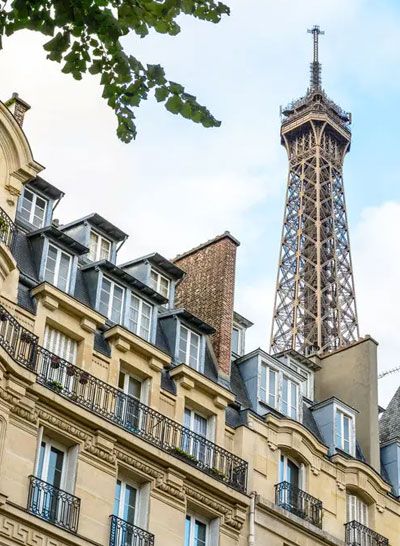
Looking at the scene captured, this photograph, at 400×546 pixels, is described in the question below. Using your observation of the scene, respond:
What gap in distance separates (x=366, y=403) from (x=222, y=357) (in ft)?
14.9

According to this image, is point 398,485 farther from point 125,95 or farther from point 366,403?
point 125,95

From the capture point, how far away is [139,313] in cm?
2631

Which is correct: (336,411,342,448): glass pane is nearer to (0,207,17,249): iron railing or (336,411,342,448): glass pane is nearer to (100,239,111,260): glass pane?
(100,239,111,260): glass pane

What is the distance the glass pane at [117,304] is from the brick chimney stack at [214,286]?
9.95ft

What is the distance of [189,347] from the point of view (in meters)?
27.2

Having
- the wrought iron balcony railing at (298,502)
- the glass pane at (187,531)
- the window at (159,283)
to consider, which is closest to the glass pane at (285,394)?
the wrought iron balcony railing at (298,502)

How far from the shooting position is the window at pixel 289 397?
93.8 ft

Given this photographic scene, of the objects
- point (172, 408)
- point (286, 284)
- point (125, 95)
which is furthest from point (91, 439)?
point (286, 284)

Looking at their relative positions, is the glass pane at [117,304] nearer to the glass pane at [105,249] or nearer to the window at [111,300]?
the window at [111,300]

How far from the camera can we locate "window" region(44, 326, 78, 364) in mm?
24109

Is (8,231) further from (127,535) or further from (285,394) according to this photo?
(285,394)

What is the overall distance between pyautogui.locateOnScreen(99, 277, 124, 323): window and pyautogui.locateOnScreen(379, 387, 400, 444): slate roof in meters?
Answer: 9.01

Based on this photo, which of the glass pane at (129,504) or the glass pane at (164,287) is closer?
the glass pane at (129,504)

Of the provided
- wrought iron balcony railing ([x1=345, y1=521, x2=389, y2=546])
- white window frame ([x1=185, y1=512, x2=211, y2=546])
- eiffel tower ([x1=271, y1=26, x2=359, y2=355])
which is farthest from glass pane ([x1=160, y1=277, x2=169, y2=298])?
eiffel tower ([x1=271, y1=26, x2=359, y2=355])
